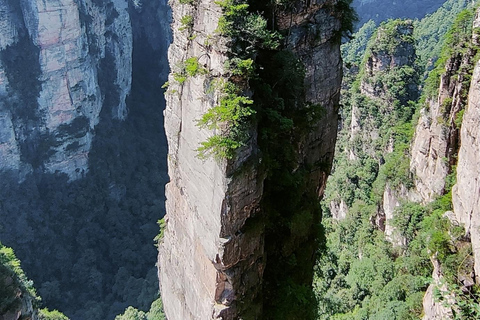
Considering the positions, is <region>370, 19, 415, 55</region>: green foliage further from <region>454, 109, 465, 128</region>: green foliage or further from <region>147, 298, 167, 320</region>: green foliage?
<region>147, 298, 167, 320</region>: green foliage

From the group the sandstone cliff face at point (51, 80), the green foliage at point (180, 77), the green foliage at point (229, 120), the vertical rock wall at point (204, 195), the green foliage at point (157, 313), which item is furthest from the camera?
the sandstone cliff face at point (51, 80)

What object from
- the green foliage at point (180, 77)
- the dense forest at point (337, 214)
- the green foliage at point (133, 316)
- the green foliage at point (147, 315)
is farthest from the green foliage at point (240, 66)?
the green foliage at point (133, 316)

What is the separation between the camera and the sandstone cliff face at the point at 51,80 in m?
39.0

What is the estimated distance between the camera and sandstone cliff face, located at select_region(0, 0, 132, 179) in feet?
128

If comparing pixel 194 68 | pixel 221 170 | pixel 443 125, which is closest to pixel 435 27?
pixel 443 125

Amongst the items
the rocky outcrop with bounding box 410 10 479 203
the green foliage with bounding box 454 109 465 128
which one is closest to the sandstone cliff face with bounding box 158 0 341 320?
the green foliage with bounding box 454 109 465 128

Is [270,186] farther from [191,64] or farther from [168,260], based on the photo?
[168,260]

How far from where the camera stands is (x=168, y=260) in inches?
527

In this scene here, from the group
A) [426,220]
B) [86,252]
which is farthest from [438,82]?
[86,252]

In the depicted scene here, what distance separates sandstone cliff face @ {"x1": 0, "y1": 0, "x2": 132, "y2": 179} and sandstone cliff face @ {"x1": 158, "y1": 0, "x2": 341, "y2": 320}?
3277cm

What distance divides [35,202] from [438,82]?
34.2 meters

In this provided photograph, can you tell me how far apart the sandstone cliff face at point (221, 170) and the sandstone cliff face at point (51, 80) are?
108ft

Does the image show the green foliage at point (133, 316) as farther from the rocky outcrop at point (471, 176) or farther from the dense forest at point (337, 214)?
the rocky outcrop at point (471, 176)

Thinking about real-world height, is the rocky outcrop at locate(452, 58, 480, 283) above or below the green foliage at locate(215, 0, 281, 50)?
below
